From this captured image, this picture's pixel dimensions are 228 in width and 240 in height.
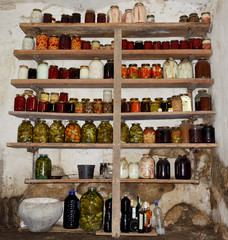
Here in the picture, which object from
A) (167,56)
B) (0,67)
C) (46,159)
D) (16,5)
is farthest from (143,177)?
(16,5)

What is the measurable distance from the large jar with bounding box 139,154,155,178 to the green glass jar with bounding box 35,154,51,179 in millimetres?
823

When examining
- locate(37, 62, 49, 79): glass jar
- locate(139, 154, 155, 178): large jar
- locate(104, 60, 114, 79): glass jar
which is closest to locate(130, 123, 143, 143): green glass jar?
locate(139, 154, 155, 178): large jar

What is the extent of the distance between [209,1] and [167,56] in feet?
2.58

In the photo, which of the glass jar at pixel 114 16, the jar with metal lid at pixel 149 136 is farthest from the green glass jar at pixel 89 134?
the glass jar at pixel 114 16

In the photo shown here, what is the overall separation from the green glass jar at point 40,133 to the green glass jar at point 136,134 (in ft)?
2.51

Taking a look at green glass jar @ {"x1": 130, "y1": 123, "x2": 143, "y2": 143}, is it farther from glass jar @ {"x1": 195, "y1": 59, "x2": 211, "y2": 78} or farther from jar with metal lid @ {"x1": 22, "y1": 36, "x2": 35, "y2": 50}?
jar with metal lid @ {"x1": 22, "y1": 36, "x2": 35, "y2": 50}

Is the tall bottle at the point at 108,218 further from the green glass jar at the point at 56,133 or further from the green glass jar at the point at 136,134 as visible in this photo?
the green glass jar at the point at 56,133

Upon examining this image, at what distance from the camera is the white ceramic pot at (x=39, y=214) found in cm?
193

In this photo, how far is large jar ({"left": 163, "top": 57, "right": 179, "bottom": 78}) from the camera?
7.57ft

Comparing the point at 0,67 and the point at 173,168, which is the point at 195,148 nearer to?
the point at 173,168

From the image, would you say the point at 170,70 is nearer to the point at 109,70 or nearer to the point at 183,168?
the point at 109,70

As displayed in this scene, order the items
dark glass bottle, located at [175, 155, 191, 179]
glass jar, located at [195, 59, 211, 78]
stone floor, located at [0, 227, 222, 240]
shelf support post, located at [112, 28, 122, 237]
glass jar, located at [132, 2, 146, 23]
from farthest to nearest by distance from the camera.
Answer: glass jar, located at [132, 2, 146, 23] → glass jar, located at [195, 59, 211, 78] → dark glass bottle, located at [175, 155, 191, 179] → shelf support post, located at [112, 28, 122, 237] → stone floor, located at [0, 227, 222, 240]

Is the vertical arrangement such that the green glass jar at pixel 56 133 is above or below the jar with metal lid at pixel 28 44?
below

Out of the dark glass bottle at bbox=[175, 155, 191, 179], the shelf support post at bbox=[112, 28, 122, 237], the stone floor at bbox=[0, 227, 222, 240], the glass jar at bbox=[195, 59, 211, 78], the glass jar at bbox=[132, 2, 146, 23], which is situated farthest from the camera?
the glass jar at bbox=[132, 2, 146, 23]
